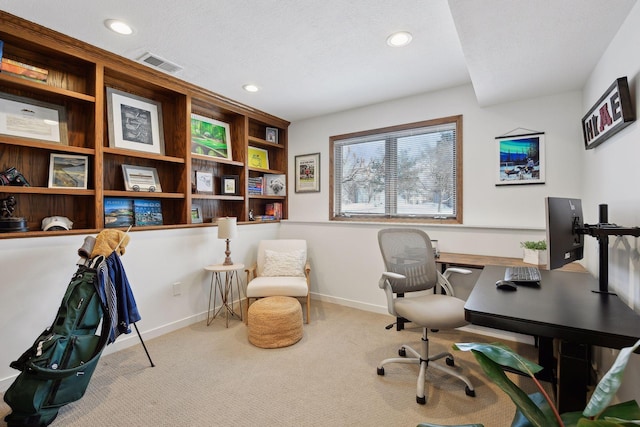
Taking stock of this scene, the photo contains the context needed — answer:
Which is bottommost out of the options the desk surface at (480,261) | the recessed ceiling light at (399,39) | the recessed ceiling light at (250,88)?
the desk surface at (480,261)

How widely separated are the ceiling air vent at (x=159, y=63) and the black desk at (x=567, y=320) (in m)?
2.94

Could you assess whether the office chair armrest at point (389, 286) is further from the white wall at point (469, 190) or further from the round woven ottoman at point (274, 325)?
the white wall at point (469, 190)

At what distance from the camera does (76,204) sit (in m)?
2.60

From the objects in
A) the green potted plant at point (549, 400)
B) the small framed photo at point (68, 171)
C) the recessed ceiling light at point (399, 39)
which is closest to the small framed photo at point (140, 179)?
the small framed photo at point (68, 171)

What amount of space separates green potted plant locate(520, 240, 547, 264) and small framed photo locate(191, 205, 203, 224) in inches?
131

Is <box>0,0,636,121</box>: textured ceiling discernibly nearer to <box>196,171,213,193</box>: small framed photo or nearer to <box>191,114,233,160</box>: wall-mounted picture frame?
<box>191,114,233,160</box>: wall-mounted picture frame

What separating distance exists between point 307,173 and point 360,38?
2202mm

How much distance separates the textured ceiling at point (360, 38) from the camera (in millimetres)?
1717

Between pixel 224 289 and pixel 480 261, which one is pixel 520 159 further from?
pixel 224 289

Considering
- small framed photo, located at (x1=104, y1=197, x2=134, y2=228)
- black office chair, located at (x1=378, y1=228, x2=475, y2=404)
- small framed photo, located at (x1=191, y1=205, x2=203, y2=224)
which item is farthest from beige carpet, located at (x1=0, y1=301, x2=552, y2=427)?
small framed photo, located at (x1=191, y1=205, x2=203, y2=224)

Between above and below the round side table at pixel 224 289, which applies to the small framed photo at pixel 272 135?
above

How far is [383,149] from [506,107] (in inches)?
52.0

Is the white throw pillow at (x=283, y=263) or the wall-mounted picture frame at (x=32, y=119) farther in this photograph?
the white throw pillow at (x=283, y=263)

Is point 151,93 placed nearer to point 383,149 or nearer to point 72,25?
point 72,25
